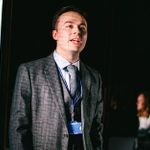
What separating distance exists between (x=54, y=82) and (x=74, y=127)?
1.20 ft

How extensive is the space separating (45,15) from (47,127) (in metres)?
0.87

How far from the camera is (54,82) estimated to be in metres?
2.46

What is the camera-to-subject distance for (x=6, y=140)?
8.14ft

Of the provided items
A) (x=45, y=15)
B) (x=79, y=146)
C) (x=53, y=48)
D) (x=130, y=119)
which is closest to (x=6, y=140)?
(x=79, y=146)

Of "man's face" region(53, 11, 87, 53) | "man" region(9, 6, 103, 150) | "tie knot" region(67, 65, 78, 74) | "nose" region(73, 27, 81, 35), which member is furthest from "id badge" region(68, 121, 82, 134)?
"nose" region(73, 27, 81, 35)

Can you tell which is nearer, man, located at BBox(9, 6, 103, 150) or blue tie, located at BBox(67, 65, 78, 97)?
man, located at BBox(9, 6, 103, 150)

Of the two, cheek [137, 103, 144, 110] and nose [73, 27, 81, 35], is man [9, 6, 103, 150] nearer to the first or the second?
nose [73, 27, 81, 35]

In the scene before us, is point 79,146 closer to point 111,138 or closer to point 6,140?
point 6,140

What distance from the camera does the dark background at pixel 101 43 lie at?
2510 mm

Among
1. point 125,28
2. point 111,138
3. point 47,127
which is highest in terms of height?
point 125,28

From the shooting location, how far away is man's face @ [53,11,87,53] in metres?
2.55

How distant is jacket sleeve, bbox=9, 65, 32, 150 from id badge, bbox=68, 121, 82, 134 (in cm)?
30

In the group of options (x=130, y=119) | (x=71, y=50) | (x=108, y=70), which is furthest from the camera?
(x=130, y=119)

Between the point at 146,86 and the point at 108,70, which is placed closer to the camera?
the point at 108,70
